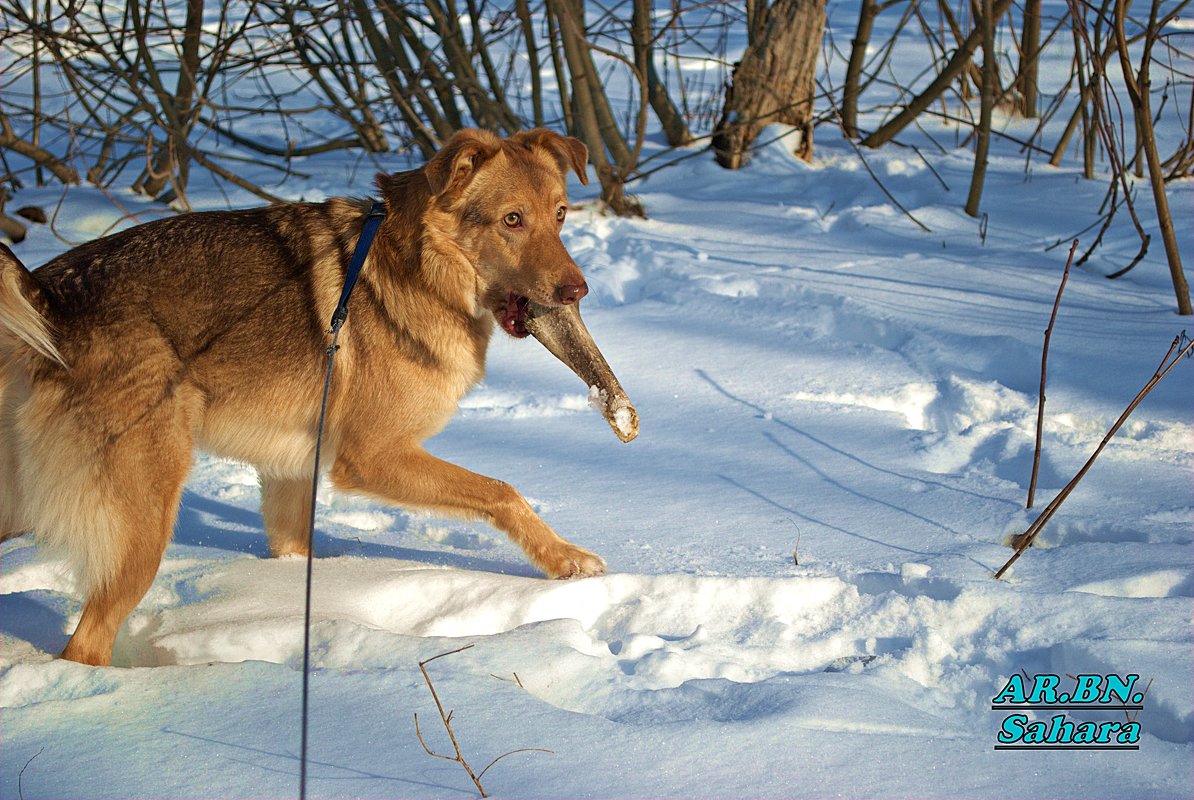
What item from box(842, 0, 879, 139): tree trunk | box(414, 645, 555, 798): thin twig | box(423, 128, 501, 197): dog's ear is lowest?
box(414, 645, 555, 798): thin twig

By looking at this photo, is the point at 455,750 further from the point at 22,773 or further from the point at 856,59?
the point at 856,59

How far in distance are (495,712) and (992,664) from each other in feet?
4.77

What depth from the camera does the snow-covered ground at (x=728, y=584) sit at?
237 cm

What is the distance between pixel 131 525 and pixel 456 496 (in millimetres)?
1047

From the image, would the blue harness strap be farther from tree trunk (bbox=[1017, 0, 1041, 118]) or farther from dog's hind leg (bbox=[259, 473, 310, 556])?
tree trunk (bbox=[1017, 0, 1041, 118])

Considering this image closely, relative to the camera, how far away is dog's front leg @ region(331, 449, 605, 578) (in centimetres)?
356

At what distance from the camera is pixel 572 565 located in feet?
11.7

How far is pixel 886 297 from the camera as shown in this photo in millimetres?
6121

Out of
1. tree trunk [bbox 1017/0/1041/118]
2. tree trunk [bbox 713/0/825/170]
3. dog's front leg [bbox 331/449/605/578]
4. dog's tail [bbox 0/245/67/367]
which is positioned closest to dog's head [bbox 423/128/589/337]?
dog's front leg [bbox 331/449/605/578]

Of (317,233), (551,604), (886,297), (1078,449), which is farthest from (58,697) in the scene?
(886,297)

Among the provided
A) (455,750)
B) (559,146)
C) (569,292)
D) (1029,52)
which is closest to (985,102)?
(1029,52)

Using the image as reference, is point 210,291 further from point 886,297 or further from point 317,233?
point 886,297

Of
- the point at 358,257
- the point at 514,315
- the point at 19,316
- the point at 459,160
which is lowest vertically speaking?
the point at 514,315

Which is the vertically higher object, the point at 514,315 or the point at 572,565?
the point at 514,315
